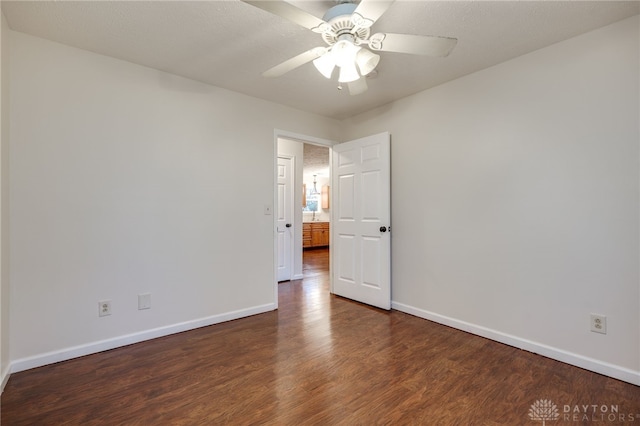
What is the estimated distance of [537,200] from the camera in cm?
237

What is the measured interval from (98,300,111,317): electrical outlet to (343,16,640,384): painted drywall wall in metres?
2.79

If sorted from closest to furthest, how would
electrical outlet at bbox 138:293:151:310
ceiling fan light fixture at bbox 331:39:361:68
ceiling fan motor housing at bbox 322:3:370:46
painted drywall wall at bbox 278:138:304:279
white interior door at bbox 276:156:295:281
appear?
ceiling fan motor housing at bbox 322:3:370:46 → ceiling fan light fixture at bbox 331:39:361:68 → electrical outlet at bbox 138:293:151:310 → white interior door at bbox 276:156:295:281 → painted drywall wall at bbox 278:138:304:279

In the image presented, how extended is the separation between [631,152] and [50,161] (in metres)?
3.97

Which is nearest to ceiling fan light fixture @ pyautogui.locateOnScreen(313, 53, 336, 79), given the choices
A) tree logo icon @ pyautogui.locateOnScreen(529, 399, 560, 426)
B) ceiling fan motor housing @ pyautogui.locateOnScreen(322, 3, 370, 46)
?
ceiling fan motor housing @ pyautogui.locateOnScreen(322, 3, 370, 46)

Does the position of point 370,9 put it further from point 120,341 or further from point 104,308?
point 120,341

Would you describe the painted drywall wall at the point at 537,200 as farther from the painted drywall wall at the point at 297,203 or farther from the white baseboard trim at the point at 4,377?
the white baseboard trim at the point at 4,377

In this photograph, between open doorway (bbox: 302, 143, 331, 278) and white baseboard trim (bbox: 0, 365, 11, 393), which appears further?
open doorway (bbox: 302, 143, 331, 278)

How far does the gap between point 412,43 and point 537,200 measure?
5.22 feet

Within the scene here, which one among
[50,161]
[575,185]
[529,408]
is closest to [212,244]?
[50,161]

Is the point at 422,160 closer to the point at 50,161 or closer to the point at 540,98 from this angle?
the point at 540,98

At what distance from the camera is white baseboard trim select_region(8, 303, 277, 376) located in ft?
7.04

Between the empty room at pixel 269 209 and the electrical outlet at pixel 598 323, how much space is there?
3 centimetres

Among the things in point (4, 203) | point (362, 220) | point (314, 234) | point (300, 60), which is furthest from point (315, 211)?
point (4, 203)

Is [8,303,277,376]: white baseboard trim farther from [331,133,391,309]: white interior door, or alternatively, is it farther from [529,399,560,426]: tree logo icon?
[529,399,560,426]: tree logo icon
